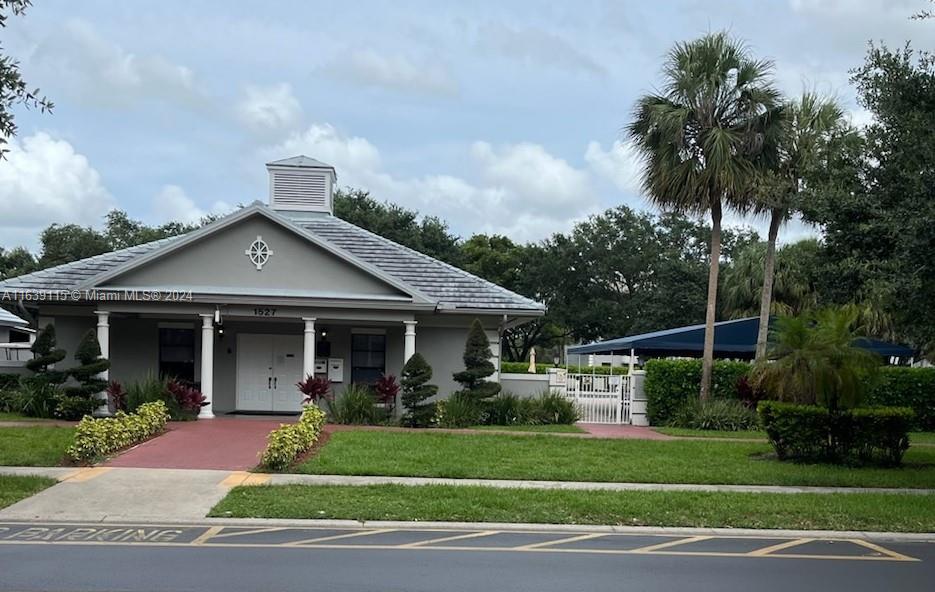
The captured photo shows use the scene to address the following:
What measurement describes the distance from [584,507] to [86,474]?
7.51 m

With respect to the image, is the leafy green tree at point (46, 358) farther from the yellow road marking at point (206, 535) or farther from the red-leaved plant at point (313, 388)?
the yellow road marking at point (206, 535)

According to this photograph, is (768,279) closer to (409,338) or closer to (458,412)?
(458,412)

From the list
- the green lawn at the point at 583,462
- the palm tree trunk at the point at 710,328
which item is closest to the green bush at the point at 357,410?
the green lawn at the point at 583,462

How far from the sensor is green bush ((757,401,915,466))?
15.8 metres

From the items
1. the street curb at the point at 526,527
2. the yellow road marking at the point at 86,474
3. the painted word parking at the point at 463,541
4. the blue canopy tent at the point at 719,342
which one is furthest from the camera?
the blue canopy tent at the point at 719,342

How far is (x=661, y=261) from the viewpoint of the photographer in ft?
170

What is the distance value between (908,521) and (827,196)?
5068 millimetres

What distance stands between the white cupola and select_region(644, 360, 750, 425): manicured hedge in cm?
1130

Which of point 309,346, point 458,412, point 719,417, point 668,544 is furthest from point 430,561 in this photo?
point 719,417

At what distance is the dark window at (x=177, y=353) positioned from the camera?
23.5 metres

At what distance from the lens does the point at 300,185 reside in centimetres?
2719

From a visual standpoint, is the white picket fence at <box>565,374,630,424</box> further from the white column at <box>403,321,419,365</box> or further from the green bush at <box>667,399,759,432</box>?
the white column at <box>403,321,419,365</box>

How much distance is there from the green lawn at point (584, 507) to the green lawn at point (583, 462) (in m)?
1.29

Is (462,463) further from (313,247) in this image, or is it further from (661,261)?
(661,261)
